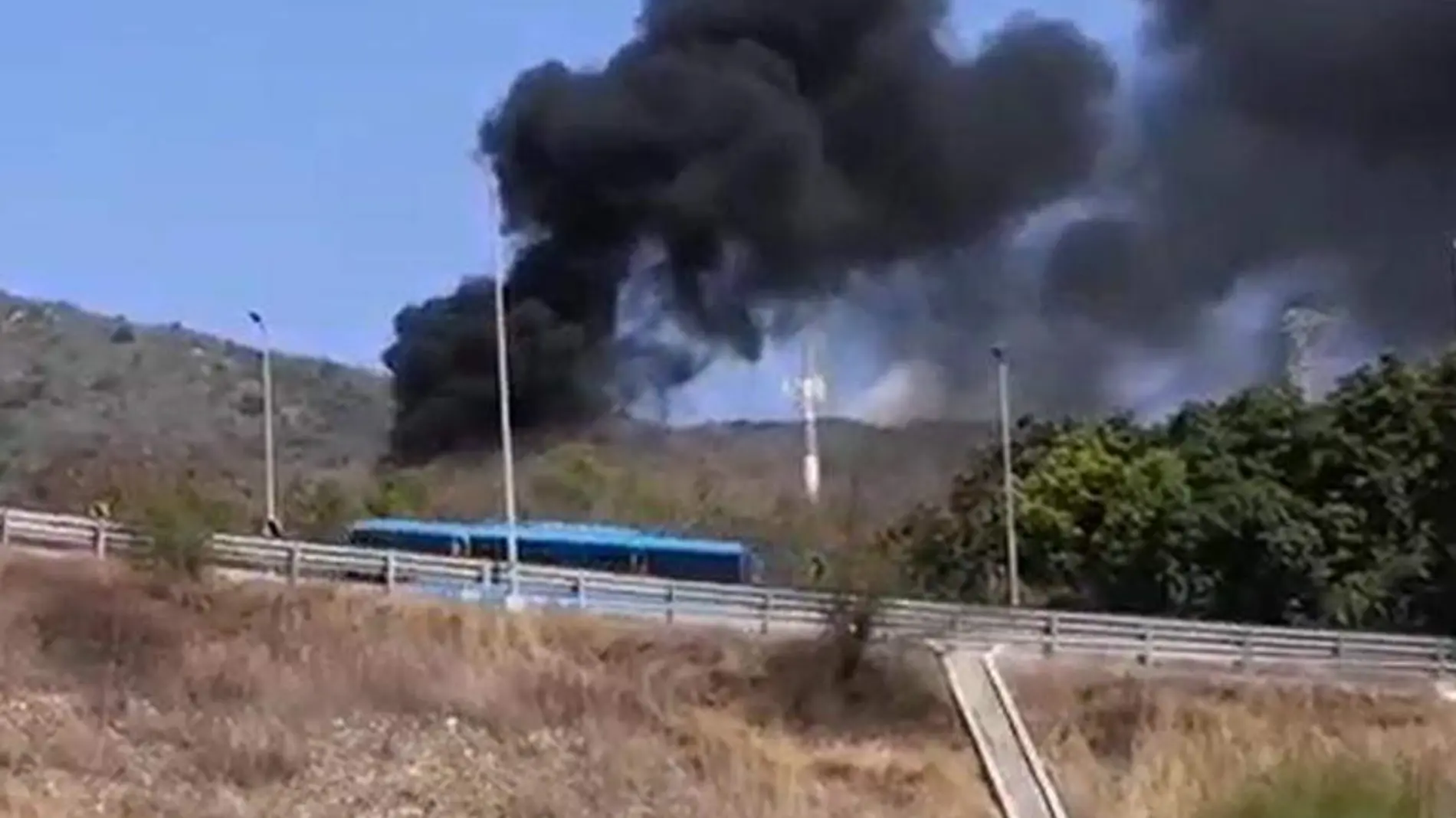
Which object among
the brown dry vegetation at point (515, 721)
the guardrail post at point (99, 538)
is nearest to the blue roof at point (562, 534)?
the guardrail post at point (99, 538)

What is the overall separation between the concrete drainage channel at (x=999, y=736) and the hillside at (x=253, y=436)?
2720 centimetres

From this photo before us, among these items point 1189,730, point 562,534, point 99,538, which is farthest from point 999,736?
point 562,534

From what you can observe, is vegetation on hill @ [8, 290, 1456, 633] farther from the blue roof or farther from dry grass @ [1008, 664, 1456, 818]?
dry grass @ [1008, 664, 1456, 818]

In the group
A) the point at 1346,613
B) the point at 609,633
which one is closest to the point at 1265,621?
the point at 1346,613

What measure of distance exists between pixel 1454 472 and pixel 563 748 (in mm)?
37812

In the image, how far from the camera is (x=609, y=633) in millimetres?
48688

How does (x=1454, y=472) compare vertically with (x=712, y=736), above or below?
above

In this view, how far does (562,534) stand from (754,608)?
13.5 meters

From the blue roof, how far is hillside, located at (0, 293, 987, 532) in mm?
7840

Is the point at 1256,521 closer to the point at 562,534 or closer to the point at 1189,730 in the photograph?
the point at 562,534

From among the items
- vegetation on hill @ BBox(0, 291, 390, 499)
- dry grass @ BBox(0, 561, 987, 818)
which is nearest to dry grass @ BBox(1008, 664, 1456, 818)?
dry grass @ BBox(0, 561, 987, 818)

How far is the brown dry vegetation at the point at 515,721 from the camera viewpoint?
1548 inches

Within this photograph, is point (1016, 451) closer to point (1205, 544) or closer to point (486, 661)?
point (1205, 544)

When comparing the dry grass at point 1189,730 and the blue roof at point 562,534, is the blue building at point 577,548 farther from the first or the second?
the dry grass at point 1189,730
